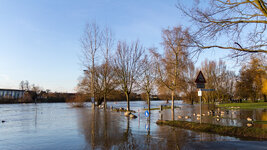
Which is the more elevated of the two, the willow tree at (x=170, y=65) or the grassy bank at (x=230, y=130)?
the willow tree at (x=170, y=65)

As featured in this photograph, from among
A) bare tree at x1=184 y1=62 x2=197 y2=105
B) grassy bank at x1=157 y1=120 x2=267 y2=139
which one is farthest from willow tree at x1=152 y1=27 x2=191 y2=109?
grassy bank at x1=157 y1=120 x2=267 y2=139

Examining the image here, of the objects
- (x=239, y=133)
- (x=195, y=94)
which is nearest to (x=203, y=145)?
(x=239, y=133)

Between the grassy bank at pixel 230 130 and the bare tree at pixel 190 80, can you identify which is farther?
the bare tree at pixel 190 80

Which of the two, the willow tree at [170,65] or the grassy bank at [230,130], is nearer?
the grassy bank at [230,130]

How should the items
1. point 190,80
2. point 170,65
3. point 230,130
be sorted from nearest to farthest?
point 230,130 < point 170,65 < point 190,80

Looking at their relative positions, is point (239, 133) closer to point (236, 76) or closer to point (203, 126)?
point (203, 126)

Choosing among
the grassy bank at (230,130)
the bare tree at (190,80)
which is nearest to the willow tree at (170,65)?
the bare tree at (190,80)

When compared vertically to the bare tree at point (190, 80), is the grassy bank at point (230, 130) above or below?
below

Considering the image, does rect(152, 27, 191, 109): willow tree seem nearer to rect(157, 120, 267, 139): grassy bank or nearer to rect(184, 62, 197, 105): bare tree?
rect(184, 62, 197, 105): bare tree

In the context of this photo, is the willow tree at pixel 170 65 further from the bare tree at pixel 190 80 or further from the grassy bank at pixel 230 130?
the grassy bank at pixel 230 130

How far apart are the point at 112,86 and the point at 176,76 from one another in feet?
72.1

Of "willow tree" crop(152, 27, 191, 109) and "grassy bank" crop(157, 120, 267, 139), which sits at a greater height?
"willow tree" crop(152, 27, 191, 109)

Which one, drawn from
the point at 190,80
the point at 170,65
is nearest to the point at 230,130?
the point at 170,65

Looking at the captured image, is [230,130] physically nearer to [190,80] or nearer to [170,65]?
[170,65]
